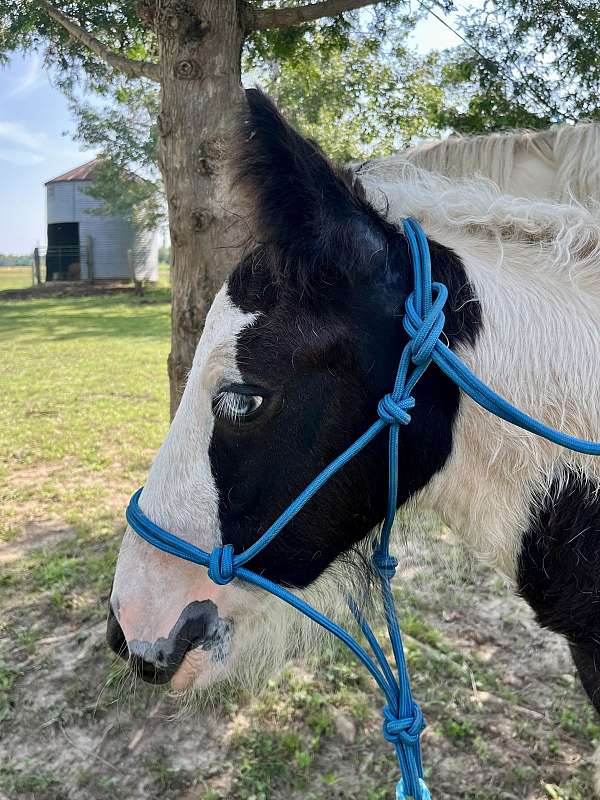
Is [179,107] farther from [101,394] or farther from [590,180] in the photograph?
[101,394]

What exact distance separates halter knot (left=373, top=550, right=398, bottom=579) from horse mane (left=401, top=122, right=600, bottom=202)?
102 centimetres

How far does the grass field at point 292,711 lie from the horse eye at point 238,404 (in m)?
0.62

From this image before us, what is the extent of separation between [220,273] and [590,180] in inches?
80.2

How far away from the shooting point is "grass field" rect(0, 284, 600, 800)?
244 cm

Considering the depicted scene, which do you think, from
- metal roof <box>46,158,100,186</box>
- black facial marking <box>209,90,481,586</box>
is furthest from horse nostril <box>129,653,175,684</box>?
metal roof <box>46,158,100,186</box>

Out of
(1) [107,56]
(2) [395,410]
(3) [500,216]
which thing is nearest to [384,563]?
(2) [395,410]

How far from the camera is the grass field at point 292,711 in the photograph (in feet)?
8.01

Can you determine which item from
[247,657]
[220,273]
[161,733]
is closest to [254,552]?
[247,657]

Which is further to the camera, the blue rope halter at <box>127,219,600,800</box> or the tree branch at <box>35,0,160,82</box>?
the tree branch at <box>35,0,160,82</box>

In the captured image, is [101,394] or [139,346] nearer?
[101,394]

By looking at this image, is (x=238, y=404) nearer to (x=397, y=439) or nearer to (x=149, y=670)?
(x=397, y=439)

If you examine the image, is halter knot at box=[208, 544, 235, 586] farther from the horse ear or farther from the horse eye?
the horse ear

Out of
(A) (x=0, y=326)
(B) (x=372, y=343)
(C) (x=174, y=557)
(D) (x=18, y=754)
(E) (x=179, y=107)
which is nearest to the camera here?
(B) (x=372, y=343)

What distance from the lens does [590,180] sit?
1.62m
